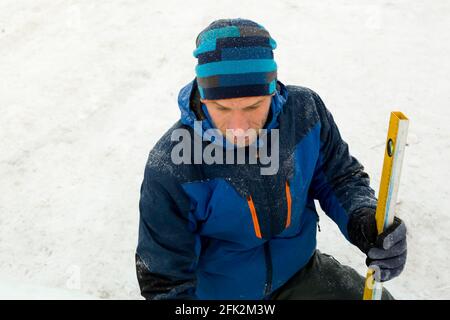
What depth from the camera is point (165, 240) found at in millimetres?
1800

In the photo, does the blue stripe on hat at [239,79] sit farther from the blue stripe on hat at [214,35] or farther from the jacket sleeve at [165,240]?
the jacket sleeve at [165,240]

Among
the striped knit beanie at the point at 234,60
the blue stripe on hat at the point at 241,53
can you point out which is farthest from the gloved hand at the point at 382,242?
the blue stripe on hat at the point at 241,53

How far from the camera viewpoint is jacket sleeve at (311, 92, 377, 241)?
2.02 m

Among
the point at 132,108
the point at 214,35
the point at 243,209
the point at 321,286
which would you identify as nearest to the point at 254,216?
the point at 243,209

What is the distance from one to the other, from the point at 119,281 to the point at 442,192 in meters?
2.46

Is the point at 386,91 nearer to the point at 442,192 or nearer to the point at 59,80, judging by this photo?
the point at 442,192

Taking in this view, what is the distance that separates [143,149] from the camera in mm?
3869

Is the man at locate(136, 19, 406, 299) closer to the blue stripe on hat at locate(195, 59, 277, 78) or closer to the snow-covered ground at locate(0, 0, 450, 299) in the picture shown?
the blue stripe on hat at locate(195, 59, 277, 78)

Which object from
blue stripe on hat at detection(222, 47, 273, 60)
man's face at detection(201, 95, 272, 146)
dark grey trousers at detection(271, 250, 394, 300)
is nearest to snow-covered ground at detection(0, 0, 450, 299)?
dark grey trousers at detection(271, 250, 394, 300)

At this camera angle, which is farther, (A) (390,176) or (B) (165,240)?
(B) (165,240)

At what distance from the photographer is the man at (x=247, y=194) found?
1642mm

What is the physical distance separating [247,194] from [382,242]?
23.2 inches

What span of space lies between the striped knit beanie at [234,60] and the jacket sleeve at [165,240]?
1.39ft

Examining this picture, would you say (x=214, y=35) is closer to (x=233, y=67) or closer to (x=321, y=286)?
(x=233, y=67)
